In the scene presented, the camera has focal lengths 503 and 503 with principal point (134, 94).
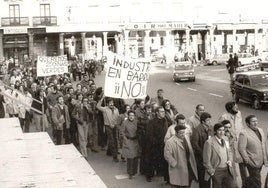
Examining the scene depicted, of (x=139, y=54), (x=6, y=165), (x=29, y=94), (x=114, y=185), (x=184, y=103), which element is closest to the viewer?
(x=6, y=165)

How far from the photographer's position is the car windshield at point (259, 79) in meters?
21.0

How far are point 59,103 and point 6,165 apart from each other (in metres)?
7.38

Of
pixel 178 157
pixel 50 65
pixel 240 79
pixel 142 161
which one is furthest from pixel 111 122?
pixel 240 79

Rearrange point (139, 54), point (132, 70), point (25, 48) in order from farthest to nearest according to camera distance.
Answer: point (139, 54), point (25, 48), point (132, 70)

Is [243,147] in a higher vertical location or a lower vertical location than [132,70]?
lower

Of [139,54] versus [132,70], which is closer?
[132,70]

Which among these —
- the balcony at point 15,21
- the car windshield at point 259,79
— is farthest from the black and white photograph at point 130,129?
the balcony at point 15,21

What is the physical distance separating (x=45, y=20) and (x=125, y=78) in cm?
3920

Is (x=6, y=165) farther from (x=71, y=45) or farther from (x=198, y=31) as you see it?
(x=198, y=31)

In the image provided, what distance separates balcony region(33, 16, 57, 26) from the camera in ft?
162

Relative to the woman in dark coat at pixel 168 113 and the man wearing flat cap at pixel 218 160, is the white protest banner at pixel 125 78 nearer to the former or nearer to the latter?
the woman in dark coat at pixel 168 113

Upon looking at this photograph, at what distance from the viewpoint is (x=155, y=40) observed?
64938 mm

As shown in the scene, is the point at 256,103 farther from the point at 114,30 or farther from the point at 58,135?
the point at 114,30

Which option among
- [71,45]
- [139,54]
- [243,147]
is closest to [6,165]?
[243,147]
